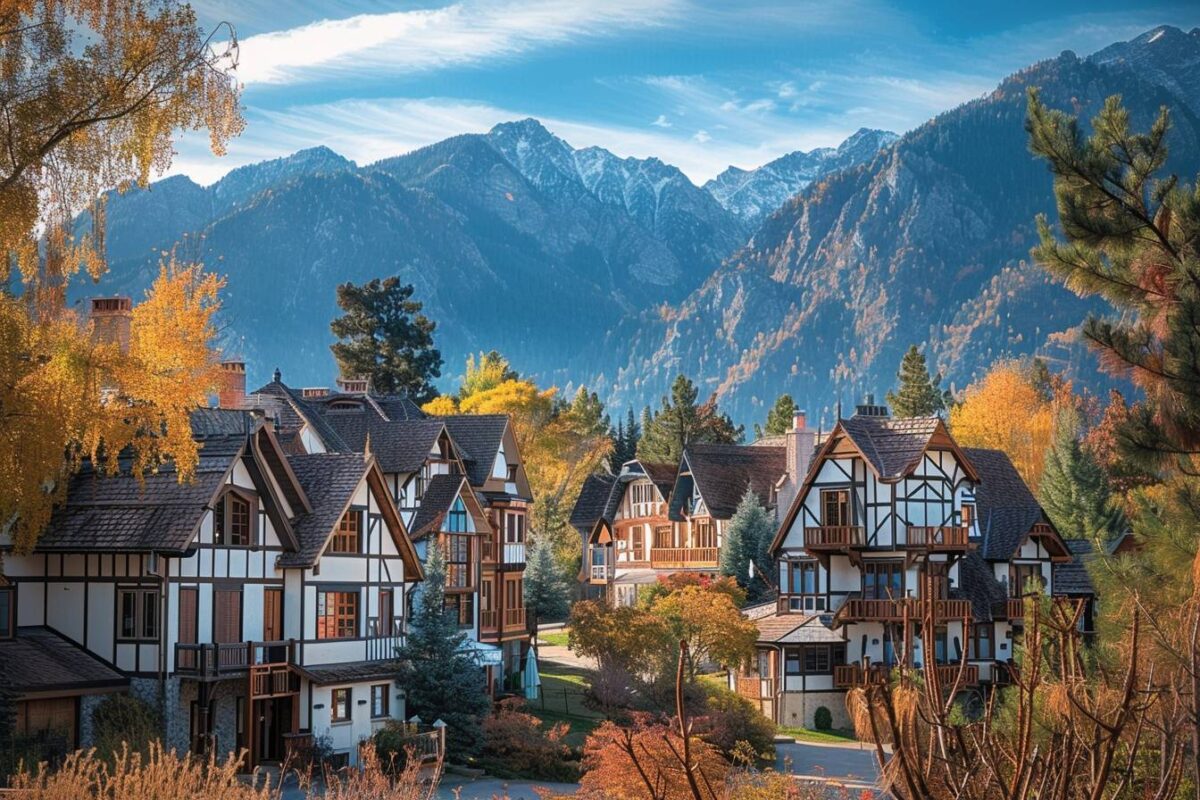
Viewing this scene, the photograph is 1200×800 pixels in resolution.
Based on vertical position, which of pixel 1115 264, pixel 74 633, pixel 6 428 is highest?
pixel 1115 264

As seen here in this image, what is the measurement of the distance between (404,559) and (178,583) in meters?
8.95

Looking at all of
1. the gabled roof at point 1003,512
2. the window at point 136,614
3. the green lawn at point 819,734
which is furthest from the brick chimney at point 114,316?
the gabled roof at point 1003,512

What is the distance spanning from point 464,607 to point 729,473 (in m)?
24.8

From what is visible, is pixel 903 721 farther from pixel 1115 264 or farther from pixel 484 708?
pixel 484 708

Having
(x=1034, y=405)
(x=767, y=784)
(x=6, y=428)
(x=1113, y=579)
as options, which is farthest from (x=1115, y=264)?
(x=1034, y=405)

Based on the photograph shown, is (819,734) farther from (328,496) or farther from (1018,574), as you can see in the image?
(328,496)

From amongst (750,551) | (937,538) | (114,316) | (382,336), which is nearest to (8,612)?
(114,316)

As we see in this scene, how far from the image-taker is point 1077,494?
239 ft

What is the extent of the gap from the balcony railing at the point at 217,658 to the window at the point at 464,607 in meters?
13.3

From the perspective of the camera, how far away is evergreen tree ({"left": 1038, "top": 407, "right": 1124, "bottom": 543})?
72.4 meters

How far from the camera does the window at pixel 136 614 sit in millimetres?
38094

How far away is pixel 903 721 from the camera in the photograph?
8.78m

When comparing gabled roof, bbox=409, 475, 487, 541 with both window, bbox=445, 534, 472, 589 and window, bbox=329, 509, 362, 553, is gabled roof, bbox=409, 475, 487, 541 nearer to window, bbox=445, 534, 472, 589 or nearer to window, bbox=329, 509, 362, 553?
window, bbox=445, 534, 472, 589

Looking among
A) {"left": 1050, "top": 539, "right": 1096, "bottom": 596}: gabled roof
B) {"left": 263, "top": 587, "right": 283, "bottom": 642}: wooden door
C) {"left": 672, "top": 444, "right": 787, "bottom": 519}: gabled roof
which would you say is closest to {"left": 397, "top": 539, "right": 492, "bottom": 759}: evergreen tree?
{"left": 263, "top": 587, "right": 283, "bottom": 642}: wooden door
